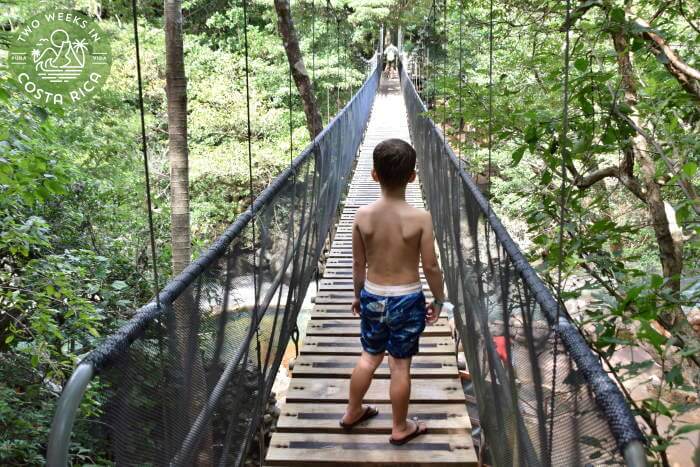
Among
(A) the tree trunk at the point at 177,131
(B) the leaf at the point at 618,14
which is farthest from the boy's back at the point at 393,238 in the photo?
(A) the tree trunk at the point at 177,131

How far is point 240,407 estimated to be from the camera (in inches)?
62.4

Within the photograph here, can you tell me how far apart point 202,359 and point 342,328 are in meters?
1.77

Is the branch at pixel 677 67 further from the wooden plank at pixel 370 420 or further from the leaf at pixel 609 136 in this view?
the wooden plank at pixel 370 420

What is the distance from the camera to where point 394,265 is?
1718 millimetres

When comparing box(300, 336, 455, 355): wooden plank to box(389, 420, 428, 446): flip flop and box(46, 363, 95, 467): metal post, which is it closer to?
box(389, 420, 428, 446): flip flop

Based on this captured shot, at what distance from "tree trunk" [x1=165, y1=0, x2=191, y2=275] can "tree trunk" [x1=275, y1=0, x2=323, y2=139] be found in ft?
4.48

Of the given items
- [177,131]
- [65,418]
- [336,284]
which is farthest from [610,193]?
[177,131]

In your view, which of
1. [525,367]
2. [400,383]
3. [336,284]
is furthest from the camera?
[336,284]

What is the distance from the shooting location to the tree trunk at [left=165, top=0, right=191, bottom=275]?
190 inches

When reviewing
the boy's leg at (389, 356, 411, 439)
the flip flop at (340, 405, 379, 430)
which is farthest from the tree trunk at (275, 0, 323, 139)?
the boy's leg at (389, 356, 411, 439)

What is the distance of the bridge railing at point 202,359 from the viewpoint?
2.80 feet

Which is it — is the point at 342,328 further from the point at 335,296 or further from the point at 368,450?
the point at 368,450

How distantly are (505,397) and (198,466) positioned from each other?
0.71 metres

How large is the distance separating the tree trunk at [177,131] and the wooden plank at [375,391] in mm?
2619
